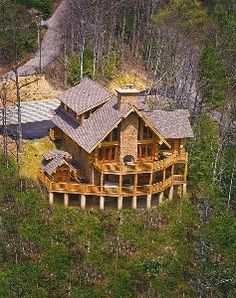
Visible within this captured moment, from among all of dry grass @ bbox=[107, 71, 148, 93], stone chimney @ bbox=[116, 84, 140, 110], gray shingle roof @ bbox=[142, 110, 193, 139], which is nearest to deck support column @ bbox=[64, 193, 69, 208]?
stone chimney @ bbox=[116, 84, 140, 110]

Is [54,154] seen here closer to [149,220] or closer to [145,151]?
[145,151]

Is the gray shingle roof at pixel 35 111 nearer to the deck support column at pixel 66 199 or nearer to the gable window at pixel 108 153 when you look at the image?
the deck support column at pixel 66 199

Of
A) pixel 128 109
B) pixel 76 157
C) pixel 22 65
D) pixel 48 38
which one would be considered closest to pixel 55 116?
pixel 76 157

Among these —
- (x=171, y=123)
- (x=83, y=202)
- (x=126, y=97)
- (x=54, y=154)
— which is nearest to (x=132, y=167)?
(x=83, y=202)

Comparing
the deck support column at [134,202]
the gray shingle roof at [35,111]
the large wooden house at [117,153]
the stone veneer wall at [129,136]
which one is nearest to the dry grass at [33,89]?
the gray shingle roof at [35,111]

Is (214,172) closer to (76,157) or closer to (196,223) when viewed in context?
(196,223)

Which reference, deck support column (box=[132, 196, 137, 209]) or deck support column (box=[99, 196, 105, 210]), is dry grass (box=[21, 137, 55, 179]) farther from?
deck support column (box=[132, 196, 137, 209])
